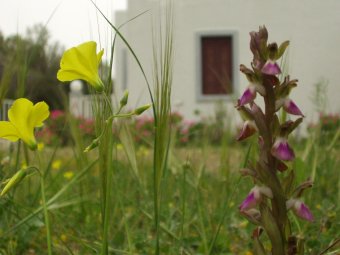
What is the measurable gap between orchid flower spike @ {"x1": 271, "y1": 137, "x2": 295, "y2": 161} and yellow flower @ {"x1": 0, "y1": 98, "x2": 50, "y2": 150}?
1.19ft

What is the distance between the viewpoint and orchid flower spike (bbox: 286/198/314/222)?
72 cm

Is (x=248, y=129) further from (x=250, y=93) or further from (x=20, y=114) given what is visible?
(x=20, y=114)

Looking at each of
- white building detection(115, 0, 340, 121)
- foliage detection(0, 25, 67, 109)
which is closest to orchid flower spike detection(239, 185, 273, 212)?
foliage detection(0, 25, 67, 109)

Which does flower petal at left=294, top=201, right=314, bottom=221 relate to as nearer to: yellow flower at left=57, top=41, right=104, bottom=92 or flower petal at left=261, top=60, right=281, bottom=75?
flower petal at left=261, top=60, right=281, bottom=75

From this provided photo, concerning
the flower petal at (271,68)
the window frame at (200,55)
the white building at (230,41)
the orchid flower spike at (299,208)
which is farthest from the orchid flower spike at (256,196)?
the window frame at (200,55)

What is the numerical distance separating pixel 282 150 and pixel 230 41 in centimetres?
1120

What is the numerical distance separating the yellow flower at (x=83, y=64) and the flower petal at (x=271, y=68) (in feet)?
0.79

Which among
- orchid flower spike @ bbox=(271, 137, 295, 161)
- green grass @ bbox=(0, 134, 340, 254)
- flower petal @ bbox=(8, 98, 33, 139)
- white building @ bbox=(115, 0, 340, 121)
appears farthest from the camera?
white building @ bbox=(115, 0, 340, 121)

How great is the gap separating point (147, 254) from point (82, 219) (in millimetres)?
510

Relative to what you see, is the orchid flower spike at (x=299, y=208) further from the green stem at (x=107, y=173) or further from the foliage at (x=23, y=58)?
the foliage at (x=23, y=58)

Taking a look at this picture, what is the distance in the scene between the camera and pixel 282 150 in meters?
0.70

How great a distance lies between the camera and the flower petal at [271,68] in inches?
27.5

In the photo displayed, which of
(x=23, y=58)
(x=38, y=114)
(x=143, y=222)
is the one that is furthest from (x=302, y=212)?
(x=143, y=222)

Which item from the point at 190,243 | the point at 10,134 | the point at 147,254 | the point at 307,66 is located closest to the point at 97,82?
the point at 10,134
